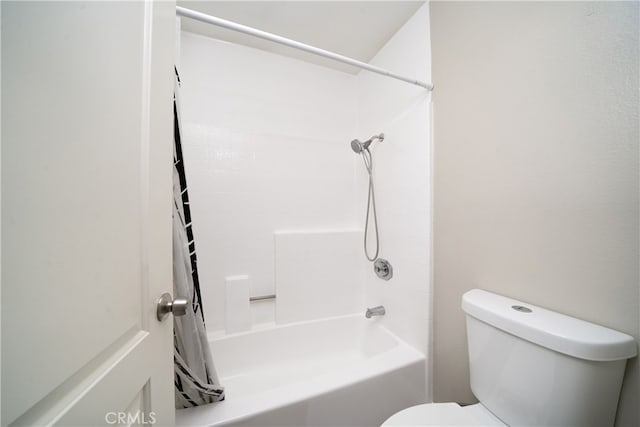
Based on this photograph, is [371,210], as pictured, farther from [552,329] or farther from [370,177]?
[552,329]

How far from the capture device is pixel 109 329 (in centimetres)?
37

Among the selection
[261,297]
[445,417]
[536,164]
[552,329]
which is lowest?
[445,417]

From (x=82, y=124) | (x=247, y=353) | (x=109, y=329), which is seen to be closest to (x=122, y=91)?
(x=82, y=124)

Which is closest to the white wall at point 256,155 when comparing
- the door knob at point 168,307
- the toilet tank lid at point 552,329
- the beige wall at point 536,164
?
the beige wall at point 536,164

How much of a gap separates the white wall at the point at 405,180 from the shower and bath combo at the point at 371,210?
36 millimetres

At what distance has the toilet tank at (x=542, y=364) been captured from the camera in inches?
22.7

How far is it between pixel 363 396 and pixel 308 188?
1.25 m

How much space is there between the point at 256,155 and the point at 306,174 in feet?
1.25

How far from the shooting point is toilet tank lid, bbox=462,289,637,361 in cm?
56

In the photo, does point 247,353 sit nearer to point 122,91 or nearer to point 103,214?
point 103,214

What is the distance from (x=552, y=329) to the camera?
0.63 meters

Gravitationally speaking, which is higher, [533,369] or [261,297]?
[533,369]
